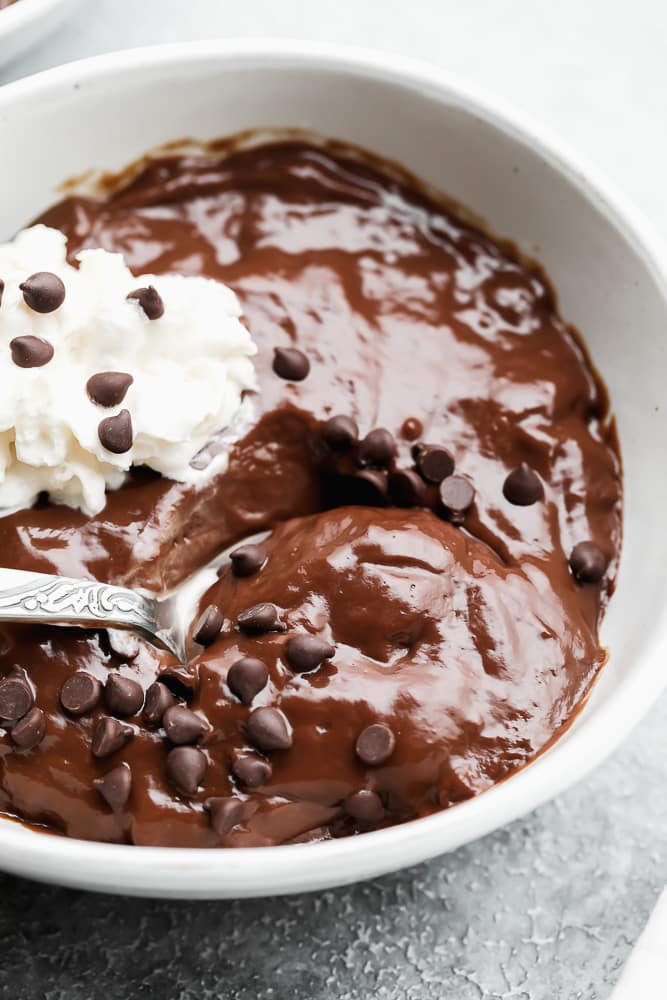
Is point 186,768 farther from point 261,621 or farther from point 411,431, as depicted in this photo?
point 411,431

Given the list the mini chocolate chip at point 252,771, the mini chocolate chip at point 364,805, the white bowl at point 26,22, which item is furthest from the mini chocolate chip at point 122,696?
the white bowl at point 26,22

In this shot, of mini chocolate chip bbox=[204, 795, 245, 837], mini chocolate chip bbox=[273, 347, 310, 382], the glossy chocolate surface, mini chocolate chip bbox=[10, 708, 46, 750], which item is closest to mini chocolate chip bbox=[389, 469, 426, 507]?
the glossy chocolate surface

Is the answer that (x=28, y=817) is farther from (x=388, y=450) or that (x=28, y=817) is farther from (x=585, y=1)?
(x=585, y=1)

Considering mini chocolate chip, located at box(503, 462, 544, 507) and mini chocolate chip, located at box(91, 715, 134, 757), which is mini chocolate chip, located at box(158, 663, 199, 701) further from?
mini chocolate chip, located at box(503, 462, 544, 507)

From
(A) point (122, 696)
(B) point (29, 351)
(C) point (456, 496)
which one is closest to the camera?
(A) point (122, 696)

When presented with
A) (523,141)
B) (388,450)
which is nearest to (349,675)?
(388,450)

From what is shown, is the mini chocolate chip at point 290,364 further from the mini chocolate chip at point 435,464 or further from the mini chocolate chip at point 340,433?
the mini chocolate chip at point 435,464

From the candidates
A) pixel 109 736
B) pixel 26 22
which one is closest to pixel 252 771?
pixel 109 736
